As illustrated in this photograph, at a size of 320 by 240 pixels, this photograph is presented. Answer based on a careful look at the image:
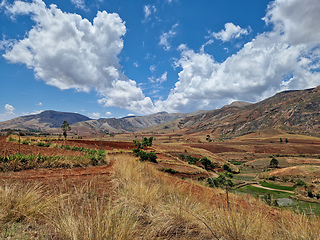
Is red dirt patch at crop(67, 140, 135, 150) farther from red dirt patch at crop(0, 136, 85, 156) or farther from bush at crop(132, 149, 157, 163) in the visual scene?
red dirt patch at crop(0, 136, 85, 156)

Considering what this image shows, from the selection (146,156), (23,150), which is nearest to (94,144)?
(146,156)

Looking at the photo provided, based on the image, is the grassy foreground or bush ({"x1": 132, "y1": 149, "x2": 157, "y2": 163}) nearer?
the grassy foreground

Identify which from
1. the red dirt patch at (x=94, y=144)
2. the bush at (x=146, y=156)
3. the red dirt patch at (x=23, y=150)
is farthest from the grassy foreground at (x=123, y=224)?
the red dirt patch at (x=94, y=144)

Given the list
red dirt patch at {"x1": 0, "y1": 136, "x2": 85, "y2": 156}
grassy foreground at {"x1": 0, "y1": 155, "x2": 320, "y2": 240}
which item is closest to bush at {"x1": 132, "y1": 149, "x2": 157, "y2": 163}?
red dirt patch at {"x1": 0, "y1": 136, "x2": 85, "y2": 156}

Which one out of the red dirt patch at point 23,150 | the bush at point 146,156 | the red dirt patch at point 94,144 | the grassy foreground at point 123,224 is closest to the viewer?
the grassy foreground at point 123,224

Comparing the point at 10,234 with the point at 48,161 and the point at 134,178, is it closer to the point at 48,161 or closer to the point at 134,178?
the point at 134,178

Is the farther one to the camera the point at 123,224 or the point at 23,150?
the point at 23,150

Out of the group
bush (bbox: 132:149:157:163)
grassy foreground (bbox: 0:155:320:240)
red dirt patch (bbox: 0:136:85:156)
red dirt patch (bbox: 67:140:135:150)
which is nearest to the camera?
grassy foreground (bbox: 0:155:320:240)

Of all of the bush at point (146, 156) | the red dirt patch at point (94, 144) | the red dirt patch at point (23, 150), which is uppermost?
the red dirt patch at point (23, 150)

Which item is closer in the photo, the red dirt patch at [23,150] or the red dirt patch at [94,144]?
the red dirt patch at [23,150]

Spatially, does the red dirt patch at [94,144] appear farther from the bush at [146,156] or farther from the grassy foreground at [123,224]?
the grassy foreground at [123,224]

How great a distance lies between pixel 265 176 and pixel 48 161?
41.7 m

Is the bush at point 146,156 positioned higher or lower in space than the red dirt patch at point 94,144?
lower

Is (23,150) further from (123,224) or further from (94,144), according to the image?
(94,144)
